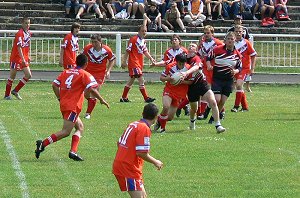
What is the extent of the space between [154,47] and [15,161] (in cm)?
1744

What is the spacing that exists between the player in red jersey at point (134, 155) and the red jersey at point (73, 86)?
424 cm

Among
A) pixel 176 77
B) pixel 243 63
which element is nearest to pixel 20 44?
pixel 243 63

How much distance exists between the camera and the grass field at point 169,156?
43.1 feet

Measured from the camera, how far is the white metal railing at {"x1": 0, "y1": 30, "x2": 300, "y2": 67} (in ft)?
104

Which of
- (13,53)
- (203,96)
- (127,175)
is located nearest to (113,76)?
(13,53)

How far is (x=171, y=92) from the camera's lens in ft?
61.5

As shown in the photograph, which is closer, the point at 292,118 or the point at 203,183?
the point at 203,183

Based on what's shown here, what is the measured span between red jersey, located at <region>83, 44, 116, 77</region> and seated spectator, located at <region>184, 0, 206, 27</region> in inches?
576

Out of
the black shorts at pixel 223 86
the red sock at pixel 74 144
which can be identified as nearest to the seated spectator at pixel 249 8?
the black shorts at pixel 223 86

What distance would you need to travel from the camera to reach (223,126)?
782 inches

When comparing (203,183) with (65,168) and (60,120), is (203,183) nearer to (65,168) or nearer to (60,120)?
(65,168)

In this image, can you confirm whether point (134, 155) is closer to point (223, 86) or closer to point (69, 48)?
point (223, 86)

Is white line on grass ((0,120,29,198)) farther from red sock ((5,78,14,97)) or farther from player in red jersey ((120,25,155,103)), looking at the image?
player in red jersey ((120,25,155,103))

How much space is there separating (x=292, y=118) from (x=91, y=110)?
14.5 feet
